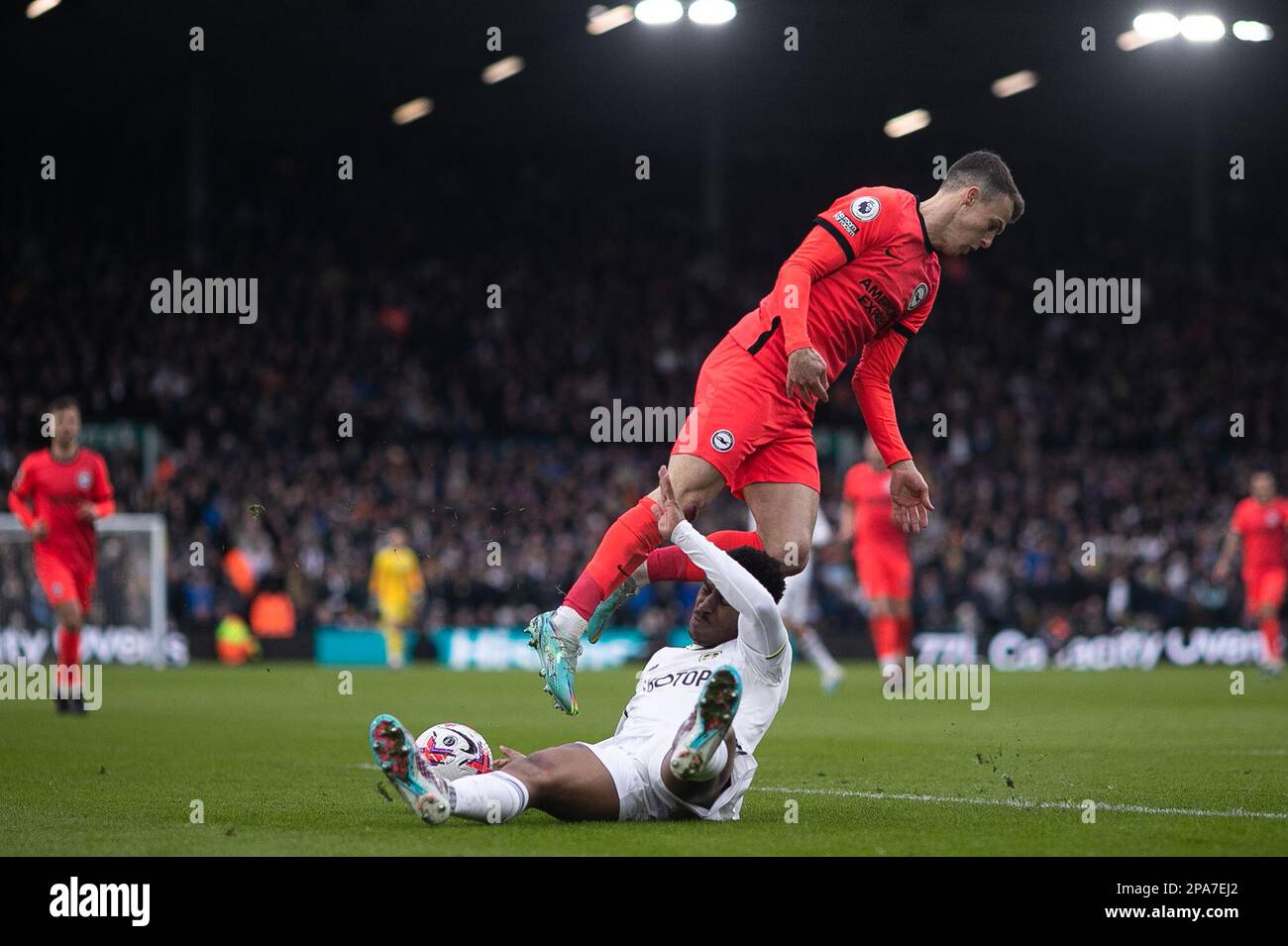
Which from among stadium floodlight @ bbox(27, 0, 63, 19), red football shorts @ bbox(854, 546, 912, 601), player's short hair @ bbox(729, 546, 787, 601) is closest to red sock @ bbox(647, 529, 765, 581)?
player's short hair @ bbox(729, 546, 787, 601)

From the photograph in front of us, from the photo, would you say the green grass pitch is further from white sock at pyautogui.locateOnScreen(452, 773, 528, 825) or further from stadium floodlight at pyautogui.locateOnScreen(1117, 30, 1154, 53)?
stadium floodlight at pyautogui.locateOnScreen(1117, 30, 1154, 53)

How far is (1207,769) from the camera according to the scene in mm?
8211

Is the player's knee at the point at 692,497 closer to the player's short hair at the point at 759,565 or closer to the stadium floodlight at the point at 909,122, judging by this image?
the player's short hair at the point at 759,565

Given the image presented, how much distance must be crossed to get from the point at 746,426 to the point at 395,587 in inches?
610

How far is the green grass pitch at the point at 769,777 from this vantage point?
17.8 feet

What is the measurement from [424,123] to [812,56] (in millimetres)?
8601

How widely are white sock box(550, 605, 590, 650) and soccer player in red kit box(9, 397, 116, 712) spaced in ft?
23.2

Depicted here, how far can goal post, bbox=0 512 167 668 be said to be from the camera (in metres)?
21.2

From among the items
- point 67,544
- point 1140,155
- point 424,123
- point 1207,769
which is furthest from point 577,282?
point 1207,769

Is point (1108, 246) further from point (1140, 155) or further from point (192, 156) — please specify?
point (192, 156)
